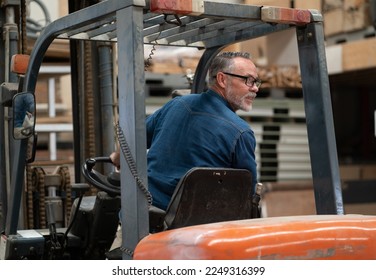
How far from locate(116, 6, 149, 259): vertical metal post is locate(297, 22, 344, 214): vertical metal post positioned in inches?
35.9

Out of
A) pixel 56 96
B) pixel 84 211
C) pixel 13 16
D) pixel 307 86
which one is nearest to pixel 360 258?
pixel 307 86

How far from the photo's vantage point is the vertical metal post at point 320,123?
11.4 feet

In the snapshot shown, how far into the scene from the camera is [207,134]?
3.49 metres

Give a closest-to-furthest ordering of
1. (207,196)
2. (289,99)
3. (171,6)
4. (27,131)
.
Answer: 1. (171,6)
2. (207,196)
3. (27,131)
4. (289,99)

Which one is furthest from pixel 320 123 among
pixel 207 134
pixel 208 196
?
pixel 208 196

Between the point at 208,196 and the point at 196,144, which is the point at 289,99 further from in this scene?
the point at 208,196

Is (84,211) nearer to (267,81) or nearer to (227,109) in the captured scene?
→ (227,109)

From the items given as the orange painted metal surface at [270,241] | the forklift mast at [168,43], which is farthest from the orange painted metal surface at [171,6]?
the orange painted metal surface at [270,241]

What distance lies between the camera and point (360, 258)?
2.87m

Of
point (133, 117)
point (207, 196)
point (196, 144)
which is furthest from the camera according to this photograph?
point (196, 144)

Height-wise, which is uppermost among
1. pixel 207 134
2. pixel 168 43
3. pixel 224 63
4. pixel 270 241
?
pixel 168 43

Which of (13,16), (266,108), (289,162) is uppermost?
(13,16)

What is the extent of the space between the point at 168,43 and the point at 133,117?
4.19 ft

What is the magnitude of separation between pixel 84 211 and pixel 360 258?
6.02ft
